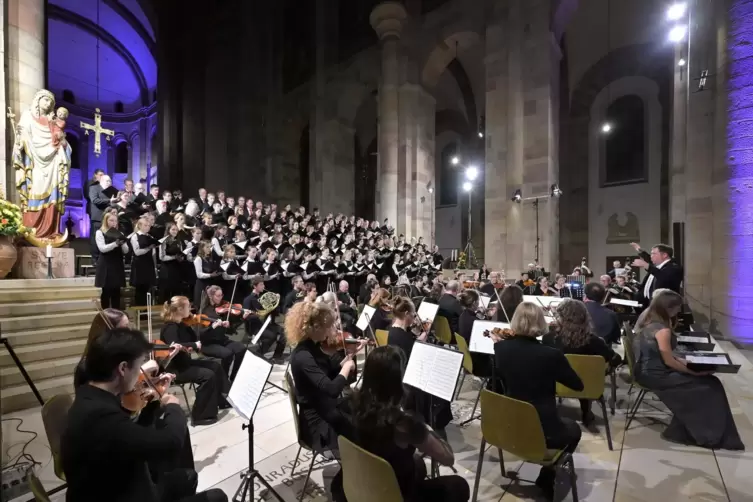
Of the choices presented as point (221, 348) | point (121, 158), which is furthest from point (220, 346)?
Answer: point (121, 158)

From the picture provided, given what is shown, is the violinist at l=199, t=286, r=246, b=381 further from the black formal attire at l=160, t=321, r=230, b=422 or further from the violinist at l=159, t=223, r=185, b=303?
the violinist at l=159, t=223, r=185, b=303

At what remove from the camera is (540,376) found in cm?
270

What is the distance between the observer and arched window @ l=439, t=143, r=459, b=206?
81.1 feet

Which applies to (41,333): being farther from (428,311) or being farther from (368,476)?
(368,476)

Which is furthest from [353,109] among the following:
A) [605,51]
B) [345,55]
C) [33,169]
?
[33,169]

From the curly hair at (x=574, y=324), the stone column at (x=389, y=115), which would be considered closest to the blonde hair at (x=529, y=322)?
the curly hair at (x=574, y=324)

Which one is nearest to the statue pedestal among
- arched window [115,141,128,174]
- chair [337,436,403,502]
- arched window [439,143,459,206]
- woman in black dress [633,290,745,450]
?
chair [337,436,403,502]

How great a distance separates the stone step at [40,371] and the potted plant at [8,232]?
89.9 inches

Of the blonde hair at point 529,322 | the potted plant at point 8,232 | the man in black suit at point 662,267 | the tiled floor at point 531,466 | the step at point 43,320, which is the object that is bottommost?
the tiled floor at point 531,466

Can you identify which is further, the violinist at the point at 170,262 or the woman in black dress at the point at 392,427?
the violinist at the point at 170,262

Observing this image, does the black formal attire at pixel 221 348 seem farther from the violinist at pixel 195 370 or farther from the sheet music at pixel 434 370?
the sheet music at pixel 434 370

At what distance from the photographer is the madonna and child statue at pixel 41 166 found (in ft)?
22.1

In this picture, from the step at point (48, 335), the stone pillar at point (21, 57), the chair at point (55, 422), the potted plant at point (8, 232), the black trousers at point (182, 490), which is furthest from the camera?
the stone pillar at point (21, 57)

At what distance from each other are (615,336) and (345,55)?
65.6 feet
